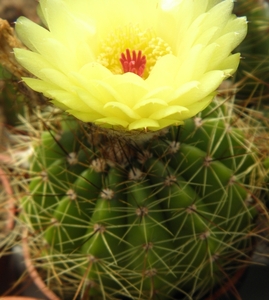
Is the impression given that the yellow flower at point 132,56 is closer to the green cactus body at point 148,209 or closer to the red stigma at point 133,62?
the red stigma at point 133,62

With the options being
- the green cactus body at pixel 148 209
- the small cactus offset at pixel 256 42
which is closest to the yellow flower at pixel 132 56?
the green cactus body at pixel 148 209

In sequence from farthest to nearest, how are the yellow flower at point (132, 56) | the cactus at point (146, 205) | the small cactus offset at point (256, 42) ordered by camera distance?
1. the small cactus offset at point (256, 42)
2. the cactus at point (146, 205)
3. the yellow flower at point (132, 56)

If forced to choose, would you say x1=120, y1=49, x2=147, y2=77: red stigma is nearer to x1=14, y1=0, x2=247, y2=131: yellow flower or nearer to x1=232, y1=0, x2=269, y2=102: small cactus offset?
x1=14, y1=0, x2=247, y2=131: yellow flower

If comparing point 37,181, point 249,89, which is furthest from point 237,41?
point 249,89

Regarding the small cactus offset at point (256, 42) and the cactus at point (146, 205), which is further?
the small cactus offset at point (256, 42)

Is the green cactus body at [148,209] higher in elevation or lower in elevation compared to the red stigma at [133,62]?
lower

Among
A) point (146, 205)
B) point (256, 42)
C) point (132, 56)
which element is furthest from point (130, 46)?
point (256, 42)
